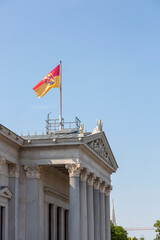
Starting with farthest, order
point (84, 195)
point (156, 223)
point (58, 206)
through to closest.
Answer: point (156, 223) → point (58, 206) → point (84, 195)

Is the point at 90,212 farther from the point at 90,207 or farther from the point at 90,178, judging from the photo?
the point at 90,178

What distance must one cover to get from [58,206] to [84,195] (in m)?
10.6

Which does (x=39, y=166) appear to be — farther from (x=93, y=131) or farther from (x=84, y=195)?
(x=93, y=131)

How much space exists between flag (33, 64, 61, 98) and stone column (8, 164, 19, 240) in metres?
12.2

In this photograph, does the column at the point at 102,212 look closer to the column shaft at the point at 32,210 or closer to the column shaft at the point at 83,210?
the column shaft at the point at 83,210

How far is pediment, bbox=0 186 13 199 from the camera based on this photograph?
5705cm

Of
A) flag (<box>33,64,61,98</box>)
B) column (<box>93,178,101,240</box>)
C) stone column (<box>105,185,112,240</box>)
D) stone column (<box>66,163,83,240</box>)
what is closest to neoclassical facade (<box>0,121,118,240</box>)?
stone column (<box>66,163,83,240</box>)

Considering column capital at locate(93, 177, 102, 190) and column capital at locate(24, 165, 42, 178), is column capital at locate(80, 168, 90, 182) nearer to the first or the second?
column capital at locate(24, 165, 42, 178)

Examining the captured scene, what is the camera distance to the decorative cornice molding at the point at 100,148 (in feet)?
219

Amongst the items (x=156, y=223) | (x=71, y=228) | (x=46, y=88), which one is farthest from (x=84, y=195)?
(x=156, y=223)

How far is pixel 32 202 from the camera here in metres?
59.9

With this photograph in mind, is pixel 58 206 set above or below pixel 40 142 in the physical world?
below

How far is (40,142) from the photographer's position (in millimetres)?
60781

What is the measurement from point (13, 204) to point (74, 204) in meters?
6.34
